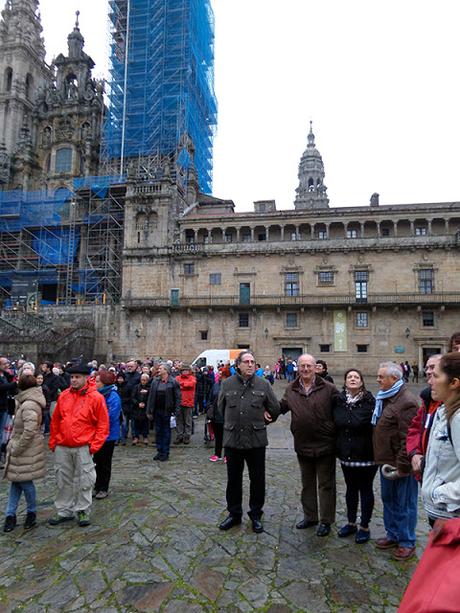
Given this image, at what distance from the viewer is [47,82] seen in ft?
186

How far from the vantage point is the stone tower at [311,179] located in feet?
226

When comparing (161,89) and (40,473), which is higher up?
(161,89)

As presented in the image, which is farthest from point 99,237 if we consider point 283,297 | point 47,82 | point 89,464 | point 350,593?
point 350,593

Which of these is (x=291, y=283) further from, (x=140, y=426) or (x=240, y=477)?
(x=240, y=477)

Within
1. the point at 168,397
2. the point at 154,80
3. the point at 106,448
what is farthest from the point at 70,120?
the point at 106,448

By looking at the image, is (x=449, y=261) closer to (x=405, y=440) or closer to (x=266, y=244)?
(x=266, y=244)

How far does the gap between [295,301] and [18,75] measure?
151 feet

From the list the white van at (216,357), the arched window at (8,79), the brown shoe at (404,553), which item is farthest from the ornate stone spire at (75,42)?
the brown shoe at (404,553)

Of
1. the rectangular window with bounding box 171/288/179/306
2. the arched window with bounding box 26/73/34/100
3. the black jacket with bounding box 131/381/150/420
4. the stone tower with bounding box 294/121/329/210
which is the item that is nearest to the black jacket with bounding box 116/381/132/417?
the black jacket with bounding box 131/381/150/420

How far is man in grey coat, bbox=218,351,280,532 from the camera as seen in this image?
5.24 m

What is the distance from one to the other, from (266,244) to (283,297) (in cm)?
497

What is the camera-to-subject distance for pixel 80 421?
216 inches

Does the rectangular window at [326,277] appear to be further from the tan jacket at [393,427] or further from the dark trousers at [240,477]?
the tan jacket at [393,427]

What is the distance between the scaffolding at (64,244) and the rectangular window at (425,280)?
26.9m
